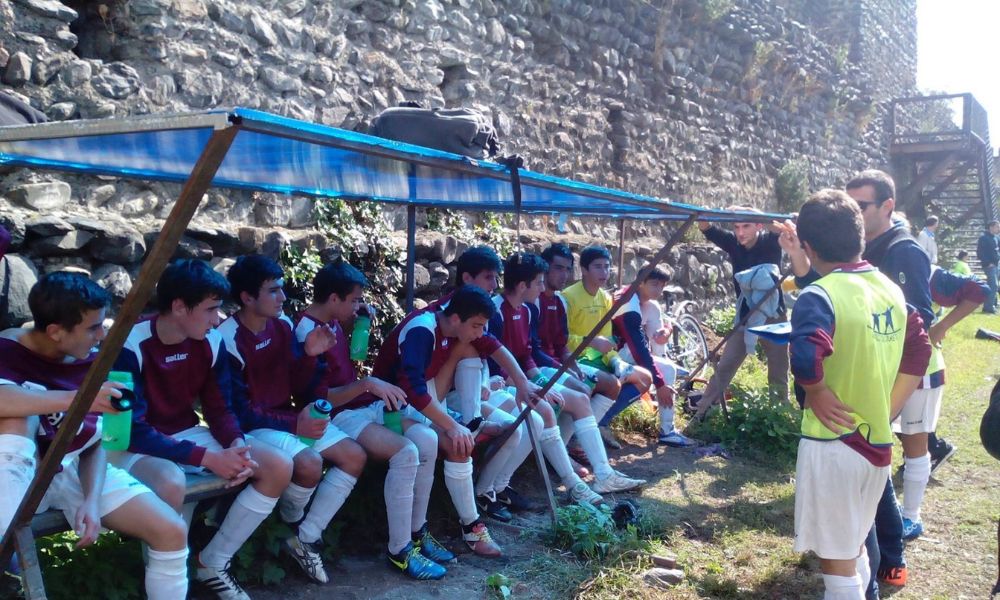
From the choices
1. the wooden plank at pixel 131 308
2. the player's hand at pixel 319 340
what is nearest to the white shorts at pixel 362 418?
the player's hand at pixel 319 340

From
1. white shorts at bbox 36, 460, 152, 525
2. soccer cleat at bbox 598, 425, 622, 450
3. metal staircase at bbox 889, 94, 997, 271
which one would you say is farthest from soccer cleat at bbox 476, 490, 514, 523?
metal staircase at bbox 889, 94, 997, 271

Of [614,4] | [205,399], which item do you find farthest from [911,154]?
[205,399]

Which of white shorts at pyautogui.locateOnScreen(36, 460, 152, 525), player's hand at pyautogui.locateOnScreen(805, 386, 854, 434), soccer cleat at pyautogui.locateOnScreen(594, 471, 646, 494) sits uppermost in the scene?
player's hand at pyautogui.locateOnScreen(805, 386, 854, 434)

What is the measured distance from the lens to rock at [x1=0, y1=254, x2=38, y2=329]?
11.8ft

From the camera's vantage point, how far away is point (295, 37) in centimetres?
563

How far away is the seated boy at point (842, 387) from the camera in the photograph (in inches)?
104

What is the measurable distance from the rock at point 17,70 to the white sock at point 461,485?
2843mm

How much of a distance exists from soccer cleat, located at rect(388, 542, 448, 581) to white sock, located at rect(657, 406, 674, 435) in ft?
8.97

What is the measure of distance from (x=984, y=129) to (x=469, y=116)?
23.6m

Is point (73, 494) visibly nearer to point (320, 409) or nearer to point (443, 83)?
point (320, 409)

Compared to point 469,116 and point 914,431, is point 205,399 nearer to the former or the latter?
point 469,116

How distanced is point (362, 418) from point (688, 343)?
5950 millimetres

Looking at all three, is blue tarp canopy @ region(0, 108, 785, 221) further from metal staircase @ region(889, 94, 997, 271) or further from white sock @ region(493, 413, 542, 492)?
metal staircase @ region(889, 94, 997, 271)

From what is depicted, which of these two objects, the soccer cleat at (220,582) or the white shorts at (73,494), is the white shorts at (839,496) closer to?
the soccer cleat at (220,582)
